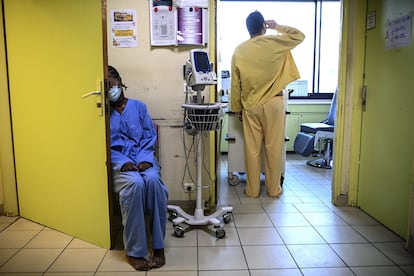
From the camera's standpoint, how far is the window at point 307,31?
209 inches

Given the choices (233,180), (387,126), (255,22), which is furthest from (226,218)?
(255,22)

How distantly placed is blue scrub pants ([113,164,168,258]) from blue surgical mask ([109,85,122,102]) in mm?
529

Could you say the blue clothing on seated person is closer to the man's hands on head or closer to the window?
the man's hands on head

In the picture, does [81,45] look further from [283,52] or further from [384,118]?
[384,118]

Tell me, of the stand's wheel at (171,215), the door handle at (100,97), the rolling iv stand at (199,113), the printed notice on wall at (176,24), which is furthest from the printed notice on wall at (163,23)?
the stand's wheel at (171,215)

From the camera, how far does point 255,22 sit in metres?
3.20

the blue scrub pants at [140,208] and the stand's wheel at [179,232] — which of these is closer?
the blue scrub pants at [140,208]

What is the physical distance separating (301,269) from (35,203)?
1962 millimetres

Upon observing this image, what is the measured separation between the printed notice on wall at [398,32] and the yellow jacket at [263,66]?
782mm

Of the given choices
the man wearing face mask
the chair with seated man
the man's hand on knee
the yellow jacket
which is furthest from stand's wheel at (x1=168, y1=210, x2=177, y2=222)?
the chair with seated man

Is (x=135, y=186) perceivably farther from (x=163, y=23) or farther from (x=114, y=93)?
→ (x=163, y=23)

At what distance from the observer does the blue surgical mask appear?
2.32 m

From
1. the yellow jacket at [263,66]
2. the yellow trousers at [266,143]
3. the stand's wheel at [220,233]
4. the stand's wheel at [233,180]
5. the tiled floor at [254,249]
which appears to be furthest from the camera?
the stand's wheel at [233,180]

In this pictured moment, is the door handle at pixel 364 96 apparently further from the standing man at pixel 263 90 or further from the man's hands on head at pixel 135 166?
the man's hands on head at pixel 135 166
